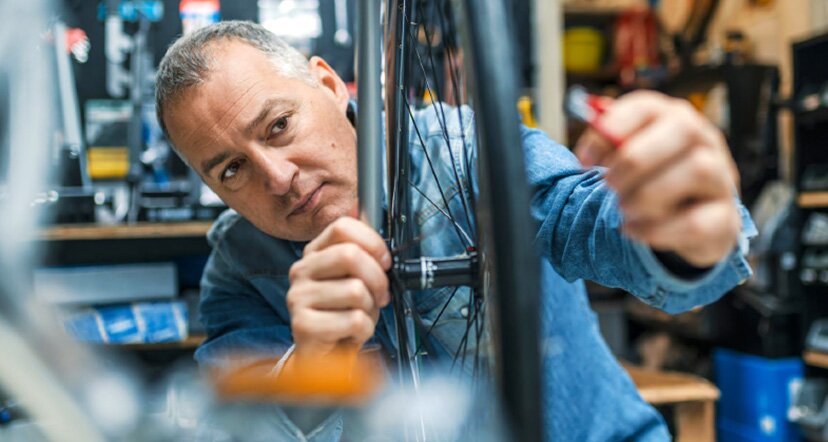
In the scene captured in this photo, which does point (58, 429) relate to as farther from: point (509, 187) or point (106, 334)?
point (106, 334)

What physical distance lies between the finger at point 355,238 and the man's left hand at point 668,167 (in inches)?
8.2

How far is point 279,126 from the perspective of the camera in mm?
932

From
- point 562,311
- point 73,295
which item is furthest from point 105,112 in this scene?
point 562,311

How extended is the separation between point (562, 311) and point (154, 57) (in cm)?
185

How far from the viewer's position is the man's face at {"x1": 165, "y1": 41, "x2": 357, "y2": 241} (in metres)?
0.91

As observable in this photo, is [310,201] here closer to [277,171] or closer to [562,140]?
[277,171]

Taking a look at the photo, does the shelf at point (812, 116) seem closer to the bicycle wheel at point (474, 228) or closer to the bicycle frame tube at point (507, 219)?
the bicycle wheel at point (474, 228)

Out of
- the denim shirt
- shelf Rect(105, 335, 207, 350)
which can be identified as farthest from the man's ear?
shelf Rect(105, 335, 207, 350)

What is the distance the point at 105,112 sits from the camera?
2402 millimetres

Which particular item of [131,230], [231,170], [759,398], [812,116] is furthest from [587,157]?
[759,398]

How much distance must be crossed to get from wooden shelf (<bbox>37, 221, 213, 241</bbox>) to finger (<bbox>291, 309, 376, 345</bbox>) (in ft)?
5.04

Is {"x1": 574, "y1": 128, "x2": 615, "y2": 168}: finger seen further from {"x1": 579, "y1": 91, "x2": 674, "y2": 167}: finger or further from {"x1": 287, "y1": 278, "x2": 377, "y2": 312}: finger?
{"x1": 287, "y1": 278, "x2": 377, "y2": 312}: finger

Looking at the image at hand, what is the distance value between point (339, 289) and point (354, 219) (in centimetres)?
6

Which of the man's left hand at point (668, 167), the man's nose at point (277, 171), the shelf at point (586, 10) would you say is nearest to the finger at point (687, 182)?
the man's left hand at point (668, 167)
